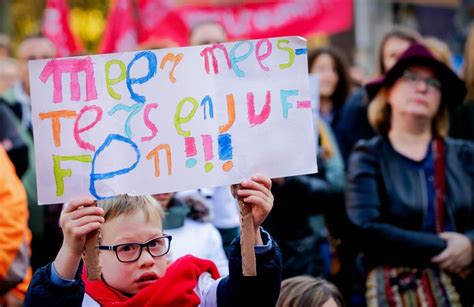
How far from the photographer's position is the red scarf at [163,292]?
3160 millimetres

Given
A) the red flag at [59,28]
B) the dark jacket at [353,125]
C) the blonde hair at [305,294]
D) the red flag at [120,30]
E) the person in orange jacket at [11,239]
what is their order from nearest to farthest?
1. the blonde hair at [305,294]
2. the person in orange jacket at [11,239]
3. the dark jacket at [353,125]
4. the red flag at [120,30]
5. the red flag at [59,28]

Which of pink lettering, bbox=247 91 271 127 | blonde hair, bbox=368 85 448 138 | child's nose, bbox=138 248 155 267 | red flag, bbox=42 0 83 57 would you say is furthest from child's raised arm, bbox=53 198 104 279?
red flag, bbox=42 0 83 57

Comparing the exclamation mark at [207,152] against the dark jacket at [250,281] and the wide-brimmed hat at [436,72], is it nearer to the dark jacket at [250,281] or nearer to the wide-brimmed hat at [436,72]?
the dark jacket at [250,281]

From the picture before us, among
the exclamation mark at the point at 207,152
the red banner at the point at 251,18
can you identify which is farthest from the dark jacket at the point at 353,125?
the exclamation mark at the point at 207,152

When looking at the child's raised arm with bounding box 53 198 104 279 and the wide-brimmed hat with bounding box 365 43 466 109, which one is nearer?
the child's raised arm with bounding box 53 198 104 279

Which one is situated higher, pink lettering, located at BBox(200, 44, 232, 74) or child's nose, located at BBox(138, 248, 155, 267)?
pink lettering, located at BBox(200, 44, 232, 74)

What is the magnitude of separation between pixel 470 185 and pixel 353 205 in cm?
58

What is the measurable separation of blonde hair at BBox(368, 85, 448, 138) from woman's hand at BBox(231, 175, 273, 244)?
2030mm

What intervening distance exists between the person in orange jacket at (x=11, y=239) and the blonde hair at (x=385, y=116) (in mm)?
1862

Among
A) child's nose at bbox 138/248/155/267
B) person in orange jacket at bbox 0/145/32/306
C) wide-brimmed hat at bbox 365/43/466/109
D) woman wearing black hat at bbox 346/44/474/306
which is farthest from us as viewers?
wide-brimmed hat at bbox 365/43/466/109

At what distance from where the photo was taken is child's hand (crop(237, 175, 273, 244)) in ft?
10.1

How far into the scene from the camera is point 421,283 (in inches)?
177

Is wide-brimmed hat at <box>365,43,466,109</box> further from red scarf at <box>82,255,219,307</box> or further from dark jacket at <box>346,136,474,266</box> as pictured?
red scarf at <box>82,255,219,307</box>

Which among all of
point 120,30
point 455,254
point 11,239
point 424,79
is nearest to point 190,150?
point 11,239
